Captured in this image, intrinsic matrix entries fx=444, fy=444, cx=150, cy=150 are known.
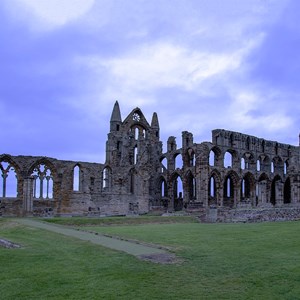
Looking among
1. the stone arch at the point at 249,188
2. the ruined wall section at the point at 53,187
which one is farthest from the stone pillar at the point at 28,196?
the stone arch at the point at 249,188

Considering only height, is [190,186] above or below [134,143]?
below

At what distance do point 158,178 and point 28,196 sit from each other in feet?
90.2

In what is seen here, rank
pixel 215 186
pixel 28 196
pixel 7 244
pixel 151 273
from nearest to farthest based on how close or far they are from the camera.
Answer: pixel 151 273 < pixel 7 244 < pixel 28 196 < pixel 215 186

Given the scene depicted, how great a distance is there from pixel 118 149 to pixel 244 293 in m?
57.0

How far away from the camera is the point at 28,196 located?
3872cm

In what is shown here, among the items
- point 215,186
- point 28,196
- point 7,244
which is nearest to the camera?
point 7,244

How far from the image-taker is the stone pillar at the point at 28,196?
1507 inches

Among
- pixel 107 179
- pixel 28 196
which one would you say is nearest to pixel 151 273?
pixel 28 196

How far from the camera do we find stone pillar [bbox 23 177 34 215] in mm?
38281

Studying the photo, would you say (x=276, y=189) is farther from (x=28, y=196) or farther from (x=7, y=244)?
(x=7, y=244)

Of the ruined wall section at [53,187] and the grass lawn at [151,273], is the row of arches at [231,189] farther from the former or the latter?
the grass lawn at [151,273]

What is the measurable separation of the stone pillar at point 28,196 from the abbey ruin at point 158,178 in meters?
0.08

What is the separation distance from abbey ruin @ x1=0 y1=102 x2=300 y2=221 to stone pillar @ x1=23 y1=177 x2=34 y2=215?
8cm

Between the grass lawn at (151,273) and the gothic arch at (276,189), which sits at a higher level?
the gothic arch at (276,189)
